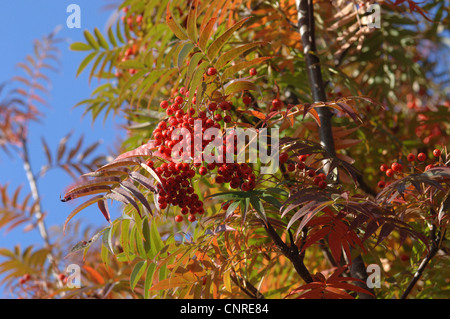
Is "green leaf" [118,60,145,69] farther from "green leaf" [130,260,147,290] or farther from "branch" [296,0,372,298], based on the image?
"green leaf" [130,260,147,290]

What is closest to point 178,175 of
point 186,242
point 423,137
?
point 186,242

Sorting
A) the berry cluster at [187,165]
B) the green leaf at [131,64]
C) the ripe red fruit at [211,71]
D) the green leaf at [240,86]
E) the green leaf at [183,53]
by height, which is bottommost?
the berry cluster at [187,165]

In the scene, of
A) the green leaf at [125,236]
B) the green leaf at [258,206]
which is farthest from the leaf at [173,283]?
the green leaf at [258,206]

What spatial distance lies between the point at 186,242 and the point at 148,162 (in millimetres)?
299

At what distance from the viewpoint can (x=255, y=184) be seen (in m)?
1.23

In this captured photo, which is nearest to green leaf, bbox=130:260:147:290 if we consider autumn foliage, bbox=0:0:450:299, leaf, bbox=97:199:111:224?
autumn foliage, bbox=0:0:450:299

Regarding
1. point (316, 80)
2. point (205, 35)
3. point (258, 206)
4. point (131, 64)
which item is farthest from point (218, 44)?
point (131, 64)

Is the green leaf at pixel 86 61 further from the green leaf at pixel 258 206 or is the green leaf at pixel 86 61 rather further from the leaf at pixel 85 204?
the green leaf at pixel 258 206

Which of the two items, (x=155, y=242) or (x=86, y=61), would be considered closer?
(x=155, y=242)

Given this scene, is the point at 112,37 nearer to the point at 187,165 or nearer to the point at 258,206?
the point at 187,165

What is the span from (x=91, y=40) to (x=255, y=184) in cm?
129

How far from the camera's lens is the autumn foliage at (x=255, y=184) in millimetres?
1189

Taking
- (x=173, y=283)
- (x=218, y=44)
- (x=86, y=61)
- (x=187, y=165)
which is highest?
(x=86, y=61)

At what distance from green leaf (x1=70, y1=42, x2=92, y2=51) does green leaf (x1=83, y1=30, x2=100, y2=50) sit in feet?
0.06
